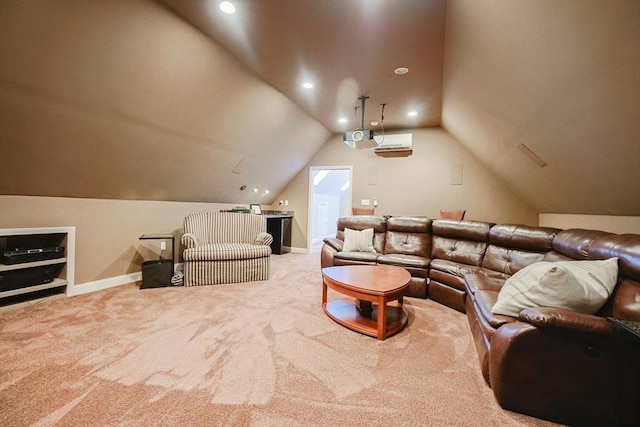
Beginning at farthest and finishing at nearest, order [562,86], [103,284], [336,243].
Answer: [336,243] < [103,284] < [562,86]

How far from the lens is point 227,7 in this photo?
2154 millimetres

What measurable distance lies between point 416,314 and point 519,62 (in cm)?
241

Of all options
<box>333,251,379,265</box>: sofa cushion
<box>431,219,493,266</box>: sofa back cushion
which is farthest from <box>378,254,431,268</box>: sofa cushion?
<box>431,219,493,266</box>: sofa back cushion

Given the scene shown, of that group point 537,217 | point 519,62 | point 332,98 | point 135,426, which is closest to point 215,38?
point 332,98

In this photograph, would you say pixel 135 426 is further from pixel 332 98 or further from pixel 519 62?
pixel 332 98

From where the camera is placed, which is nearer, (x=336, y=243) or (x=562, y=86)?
(x=562, y=86)

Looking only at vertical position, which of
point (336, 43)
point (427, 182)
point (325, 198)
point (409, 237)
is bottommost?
point (409, 237)

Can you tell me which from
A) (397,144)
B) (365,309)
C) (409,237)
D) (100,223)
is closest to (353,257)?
(409,237)

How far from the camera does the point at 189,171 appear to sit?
3967mm

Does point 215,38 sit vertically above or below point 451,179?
above

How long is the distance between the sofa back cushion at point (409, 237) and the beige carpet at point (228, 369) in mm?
1190

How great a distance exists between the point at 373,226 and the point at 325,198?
12.0 ft

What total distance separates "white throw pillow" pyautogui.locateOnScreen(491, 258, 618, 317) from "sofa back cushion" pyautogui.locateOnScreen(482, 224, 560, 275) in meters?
1.33

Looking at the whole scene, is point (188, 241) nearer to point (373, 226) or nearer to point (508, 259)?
point (373, 226)
